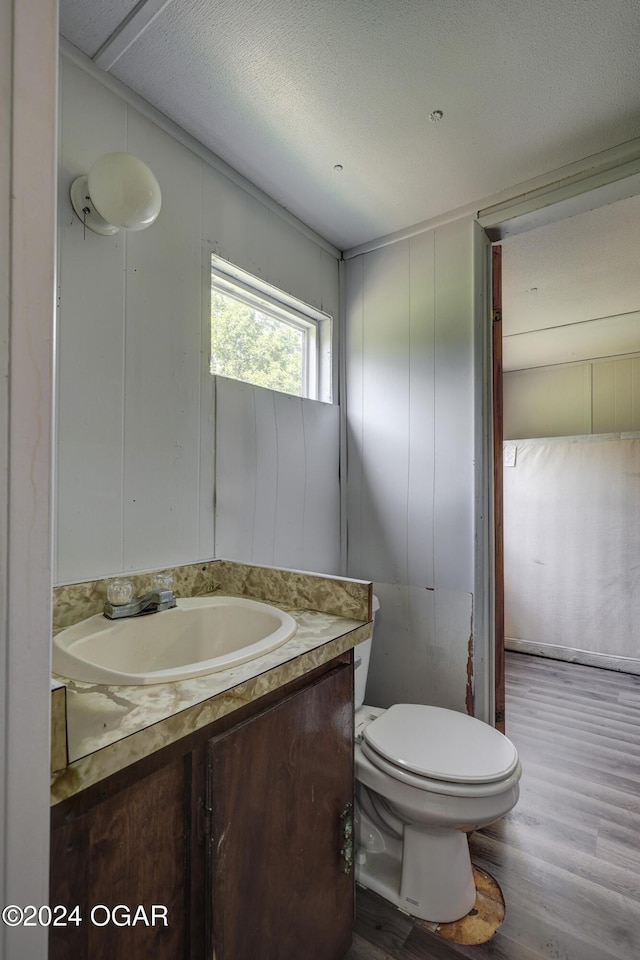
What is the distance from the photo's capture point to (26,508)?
1.46 ft

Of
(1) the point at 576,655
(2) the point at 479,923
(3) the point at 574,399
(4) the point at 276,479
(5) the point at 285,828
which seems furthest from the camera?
(3) the point at 574,399

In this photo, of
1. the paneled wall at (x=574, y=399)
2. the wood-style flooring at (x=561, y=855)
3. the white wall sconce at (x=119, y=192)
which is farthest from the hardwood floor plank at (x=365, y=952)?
the paneled wall at (x=574, y=399)

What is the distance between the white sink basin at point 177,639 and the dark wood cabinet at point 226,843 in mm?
115

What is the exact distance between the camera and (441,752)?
127cm

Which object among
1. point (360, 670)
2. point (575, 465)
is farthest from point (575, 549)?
point (360, 670)

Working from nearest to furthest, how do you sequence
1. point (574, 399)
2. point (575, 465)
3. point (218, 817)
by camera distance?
point (218, 817)
point (575, 465)
point (574, 399)

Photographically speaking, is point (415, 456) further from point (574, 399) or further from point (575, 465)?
point (574, 399)

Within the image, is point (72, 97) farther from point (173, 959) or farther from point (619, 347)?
point (619, 347)

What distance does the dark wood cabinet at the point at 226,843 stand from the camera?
0.60 metres

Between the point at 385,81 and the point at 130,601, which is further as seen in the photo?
the point at 385,81

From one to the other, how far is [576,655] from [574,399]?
2.01 meters

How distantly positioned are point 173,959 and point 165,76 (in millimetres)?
1967

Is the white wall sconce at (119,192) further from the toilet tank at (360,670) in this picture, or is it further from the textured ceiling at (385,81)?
the toilet tank at (360,670)

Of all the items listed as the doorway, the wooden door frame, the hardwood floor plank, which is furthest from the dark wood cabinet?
the doorway
